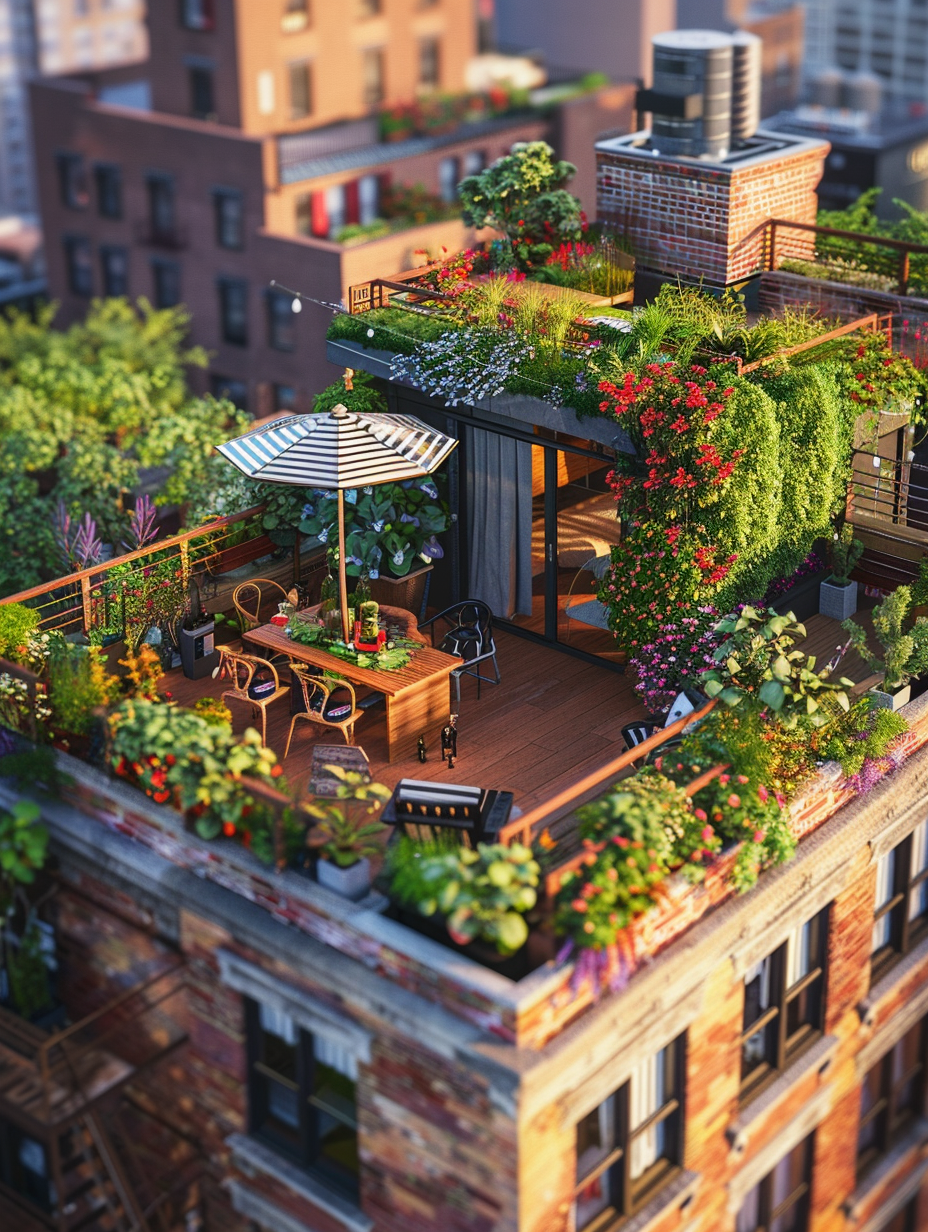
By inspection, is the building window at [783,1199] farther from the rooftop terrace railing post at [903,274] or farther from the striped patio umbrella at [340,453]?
the rooftop terrace railing post at [903,274]

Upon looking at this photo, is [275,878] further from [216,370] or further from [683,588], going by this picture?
[216,370]

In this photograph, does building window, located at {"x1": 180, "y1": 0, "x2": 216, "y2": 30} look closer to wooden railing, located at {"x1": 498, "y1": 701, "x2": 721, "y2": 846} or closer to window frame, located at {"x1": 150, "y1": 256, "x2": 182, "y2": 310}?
window frame, located at {"x1": 150, "y1": 256, "x2": 182, "y2": 310}

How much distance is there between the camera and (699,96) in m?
20.8

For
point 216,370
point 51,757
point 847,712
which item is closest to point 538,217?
point 847,712

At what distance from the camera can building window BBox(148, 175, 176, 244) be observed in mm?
51781

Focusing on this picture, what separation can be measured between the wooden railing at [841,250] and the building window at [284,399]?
29.6 metres

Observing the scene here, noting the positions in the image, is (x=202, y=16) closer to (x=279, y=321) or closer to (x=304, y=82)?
(x=304, y=82)

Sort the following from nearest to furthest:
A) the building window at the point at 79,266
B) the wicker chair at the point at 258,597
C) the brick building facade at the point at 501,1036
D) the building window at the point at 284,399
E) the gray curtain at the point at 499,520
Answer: the brick building facade at the point at 501,1036, the gray curtain at the point at 499,520, the wicker chair at the point at 258,597, the building window at the point at 284,399, the building window at the point at 79,266

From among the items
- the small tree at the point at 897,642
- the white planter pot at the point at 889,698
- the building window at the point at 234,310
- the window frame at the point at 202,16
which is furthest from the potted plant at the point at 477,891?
the window frame at the point at 202,16

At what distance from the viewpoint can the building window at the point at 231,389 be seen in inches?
2037

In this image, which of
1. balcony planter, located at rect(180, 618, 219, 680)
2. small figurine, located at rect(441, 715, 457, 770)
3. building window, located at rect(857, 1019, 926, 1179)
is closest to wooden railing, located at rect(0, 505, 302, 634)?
balcony planter, located at rect(180, 618, 219, 680)

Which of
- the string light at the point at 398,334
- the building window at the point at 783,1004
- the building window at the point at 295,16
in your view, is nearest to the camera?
the building window at the point at 783,1004

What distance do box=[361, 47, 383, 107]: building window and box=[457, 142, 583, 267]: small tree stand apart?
37.6m

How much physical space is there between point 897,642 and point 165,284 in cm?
4149
